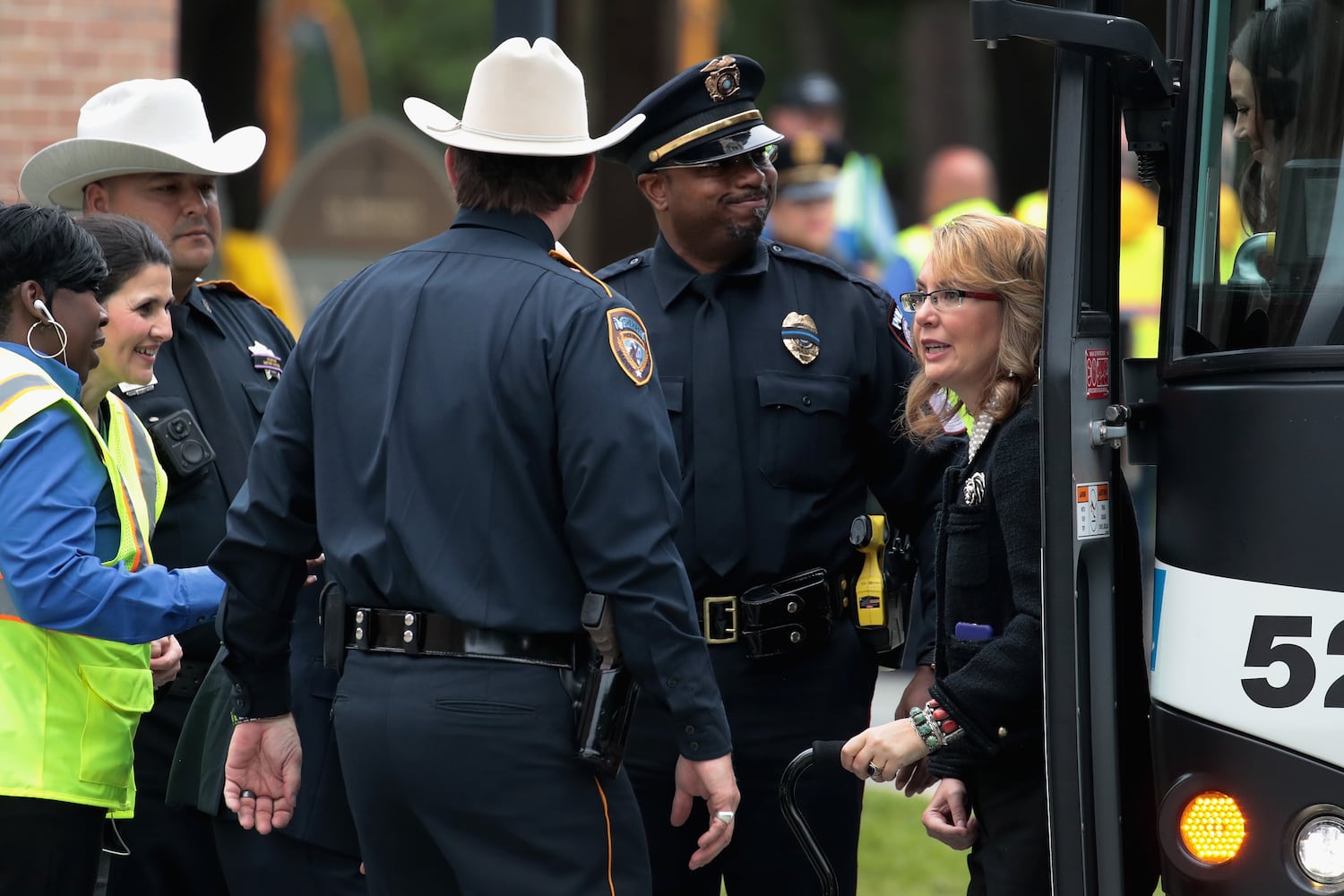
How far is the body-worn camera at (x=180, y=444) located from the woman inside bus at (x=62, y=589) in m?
0.38

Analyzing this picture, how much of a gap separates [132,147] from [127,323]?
27.2 inches

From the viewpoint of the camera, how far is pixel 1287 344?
118 inches

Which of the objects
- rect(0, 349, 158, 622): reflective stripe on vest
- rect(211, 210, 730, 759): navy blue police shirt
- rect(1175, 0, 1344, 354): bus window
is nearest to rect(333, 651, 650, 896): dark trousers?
rect(211, 210, 730, 759): navy blue police shirt

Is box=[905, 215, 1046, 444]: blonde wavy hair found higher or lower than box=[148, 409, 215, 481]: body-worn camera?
higher


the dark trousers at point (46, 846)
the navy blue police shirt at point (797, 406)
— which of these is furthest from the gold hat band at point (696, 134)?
the dark trousers at point (46, 846)

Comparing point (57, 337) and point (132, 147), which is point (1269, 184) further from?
point (132, 147)

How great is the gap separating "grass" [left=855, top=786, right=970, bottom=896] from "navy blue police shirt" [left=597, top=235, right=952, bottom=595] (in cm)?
200

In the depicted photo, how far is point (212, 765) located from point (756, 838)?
1.22 m

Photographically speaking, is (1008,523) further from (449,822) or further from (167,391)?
(167,391)

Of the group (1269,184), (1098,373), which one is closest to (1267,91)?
(1269,184)

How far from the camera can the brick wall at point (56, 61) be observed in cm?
744

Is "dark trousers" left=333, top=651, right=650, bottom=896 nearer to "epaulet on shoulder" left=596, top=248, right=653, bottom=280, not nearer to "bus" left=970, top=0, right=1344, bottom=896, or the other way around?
"bus" left=970, top=0, right=1344, bottom=896

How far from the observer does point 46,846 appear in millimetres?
3340

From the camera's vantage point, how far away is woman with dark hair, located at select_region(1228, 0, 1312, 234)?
123 inches
